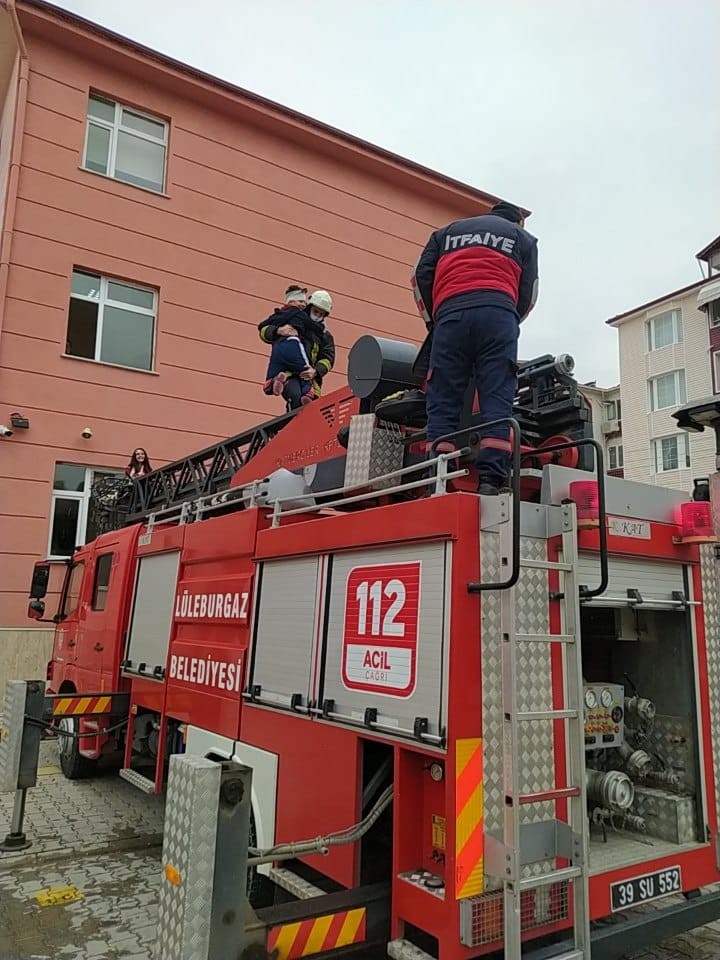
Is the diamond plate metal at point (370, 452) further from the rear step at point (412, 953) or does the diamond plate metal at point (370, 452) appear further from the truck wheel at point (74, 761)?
the truck wheel at point (74, 761)

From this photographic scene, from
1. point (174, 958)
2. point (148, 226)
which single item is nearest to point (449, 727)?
point (174, 958)

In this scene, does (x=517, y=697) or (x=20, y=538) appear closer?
(x=517, y=697)

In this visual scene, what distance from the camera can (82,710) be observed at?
6.12 metres

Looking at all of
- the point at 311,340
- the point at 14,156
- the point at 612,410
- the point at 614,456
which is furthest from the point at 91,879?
the point at 612,410

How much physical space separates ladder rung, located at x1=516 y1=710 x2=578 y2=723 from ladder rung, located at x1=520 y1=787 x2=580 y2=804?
10.9 inches

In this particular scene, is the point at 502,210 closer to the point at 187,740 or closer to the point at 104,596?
the point at 187,740

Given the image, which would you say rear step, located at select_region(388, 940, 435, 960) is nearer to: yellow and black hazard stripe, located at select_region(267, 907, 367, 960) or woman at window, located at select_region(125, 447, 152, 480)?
yellow and black hazard stripe, located at select_region(267, 907, 367, 960)

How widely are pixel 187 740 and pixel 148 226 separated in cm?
1023

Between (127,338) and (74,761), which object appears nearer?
(74,761)

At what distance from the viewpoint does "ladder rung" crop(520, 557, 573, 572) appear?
3.10 metres

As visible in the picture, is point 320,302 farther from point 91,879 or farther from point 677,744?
point 91,879

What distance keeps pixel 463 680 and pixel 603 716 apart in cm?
116

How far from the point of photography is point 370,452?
4.45 metres

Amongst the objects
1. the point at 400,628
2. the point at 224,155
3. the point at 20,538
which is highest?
the point at 224,155
